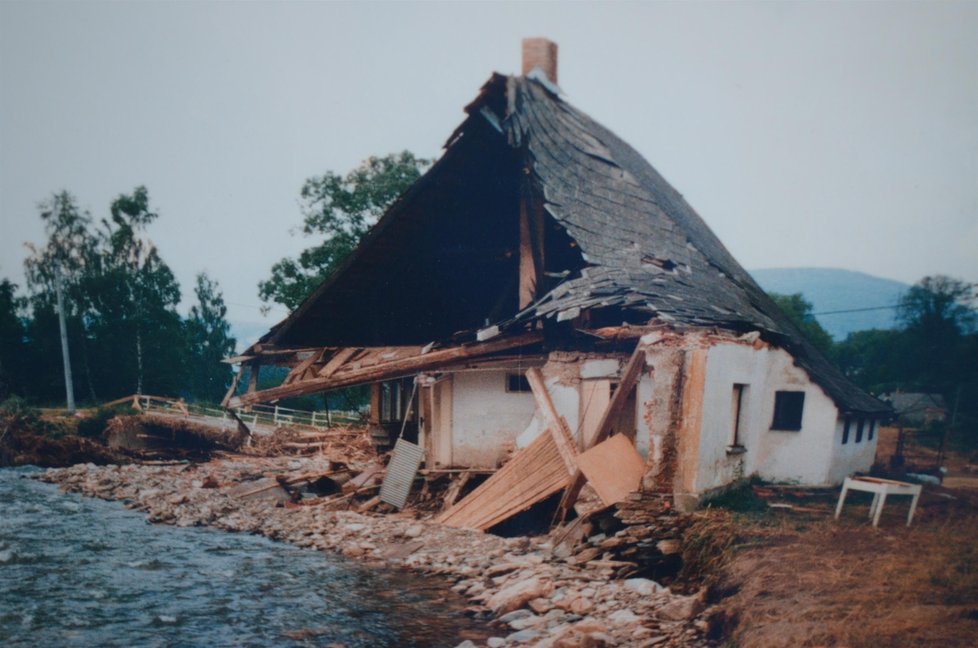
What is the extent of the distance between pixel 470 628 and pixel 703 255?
27.7ft

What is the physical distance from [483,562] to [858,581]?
426cm

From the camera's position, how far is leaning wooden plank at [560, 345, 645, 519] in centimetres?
779

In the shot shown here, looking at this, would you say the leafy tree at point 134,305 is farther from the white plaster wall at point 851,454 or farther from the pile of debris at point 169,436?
the white plaster wall at point 851,454

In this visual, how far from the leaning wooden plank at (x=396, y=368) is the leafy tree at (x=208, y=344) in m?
25.9

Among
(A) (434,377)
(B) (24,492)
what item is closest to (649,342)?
Result: (A) (434,377)

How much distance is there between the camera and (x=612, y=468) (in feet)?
25.6

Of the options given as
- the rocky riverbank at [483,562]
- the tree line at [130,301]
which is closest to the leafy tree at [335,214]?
the tree line at [130,301]

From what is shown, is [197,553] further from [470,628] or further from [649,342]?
[649,342]

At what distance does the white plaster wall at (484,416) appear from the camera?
10.8m

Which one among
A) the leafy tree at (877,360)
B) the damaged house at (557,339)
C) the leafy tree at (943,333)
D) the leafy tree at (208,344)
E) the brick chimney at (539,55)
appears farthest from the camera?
the leafy tree at (208,344)

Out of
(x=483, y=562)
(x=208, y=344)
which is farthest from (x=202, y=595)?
(x=208, y=344)

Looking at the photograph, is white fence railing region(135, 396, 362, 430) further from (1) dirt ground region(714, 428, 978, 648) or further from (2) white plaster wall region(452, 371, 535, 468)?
(1) dirt ground region(714, 428, 978, 648)

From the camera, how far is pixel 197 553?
30.0ft

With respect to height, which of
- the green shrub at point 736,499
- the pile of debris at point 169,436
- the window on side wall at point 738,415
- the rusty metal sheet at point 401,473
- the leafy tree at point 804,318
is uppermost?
the leafy tree at point 804,318
